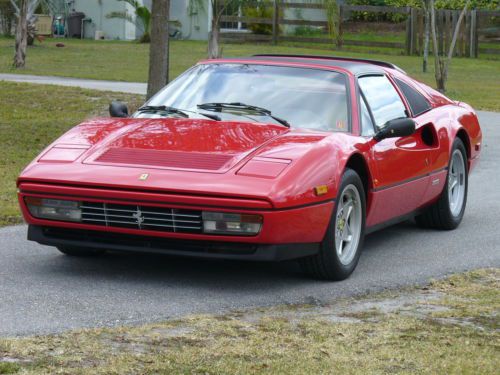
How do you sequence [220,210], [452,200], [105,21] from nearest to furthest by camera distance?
[220,210] → [452,200] → [105,21]

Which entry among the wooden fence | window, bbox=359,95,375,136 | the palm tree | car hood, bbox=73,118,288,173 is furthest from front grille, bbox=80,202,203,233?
the palm tree

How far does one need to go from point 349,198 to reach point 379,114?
1020 millimetres

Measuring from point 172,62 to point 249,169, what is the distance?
85.5ft

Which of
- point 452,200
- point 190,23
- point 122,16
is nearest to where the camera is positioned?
point 452,200

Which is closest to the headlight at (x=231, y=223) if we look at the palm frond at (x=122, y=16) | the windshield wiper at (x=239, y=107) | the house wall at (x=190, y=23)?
the windshield wiper at (x=239, y=107)

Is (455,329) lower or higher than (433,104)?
lower

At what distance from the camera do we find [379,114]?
7.96m

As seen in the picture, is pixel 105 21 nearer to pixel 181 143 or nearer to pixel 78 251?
pixel 78 251

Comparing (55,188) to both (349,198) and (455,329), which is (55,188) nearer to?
(349,198)

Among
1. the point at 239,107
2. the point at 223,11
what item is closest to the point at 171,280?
the point at 239,107

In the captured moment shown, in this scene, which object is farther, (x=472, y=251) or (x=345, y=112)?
(x=472, y=251)

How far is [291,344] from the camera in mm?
5297

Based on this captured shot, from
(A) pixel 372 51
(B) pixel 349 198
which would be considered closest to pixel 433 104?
(B) pixel 349 198

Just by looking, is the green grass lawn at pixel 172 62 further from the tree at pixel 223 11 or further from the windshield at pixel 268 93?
the windshield at pixel 268 93
